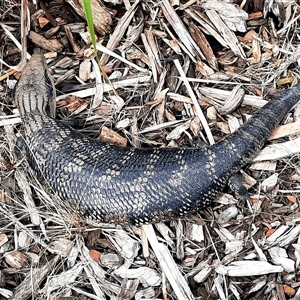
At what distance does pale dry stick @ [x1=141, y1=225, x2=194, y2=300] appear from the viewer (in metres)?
4.19

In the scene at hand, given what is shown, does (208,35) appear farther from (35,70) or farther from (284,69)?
(35,70)

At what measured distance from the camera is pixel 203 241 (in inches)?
173

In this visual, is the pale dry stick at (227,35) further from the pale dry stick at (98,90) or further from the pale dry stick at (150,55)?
the pale dry stick at (98,90)

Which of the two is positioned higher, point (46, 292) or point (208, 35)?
point (208, 35)

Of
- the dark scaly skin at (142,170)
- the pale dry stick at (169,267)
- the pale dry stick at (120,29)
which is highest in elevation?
the pale dry stick at (120,29)

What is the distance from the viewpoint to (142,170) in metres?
4.33

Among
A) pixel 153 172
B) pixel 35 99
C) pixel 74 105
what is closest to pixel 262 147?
pixel 153 172

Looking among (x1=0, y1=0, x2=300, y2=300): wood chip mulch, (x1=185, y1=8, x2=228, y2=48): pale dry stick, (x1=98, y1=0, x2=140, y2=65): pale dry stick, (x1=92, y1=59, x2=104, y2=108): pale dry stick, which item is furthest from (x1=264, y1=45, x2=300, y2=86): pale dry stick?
(x1=92, y1=59, x2=104, y2=108): pale dry stick

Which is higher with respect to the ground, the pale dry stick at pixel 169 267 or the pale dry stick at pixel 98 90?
the pale dry stick at pixel 98 90

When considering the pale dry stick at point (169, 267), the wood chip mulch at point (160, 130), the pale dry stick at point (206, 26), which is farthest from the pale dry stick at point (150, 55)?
the pale dry stick at point (169, 267)

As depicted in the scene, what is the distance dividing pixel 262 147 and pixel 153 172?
3.00 feet

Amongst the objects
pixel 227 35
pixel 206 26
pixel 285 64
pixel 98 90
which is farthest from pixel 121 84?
pixel 285 64

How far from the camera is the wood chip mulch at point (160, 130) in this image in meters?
4.31

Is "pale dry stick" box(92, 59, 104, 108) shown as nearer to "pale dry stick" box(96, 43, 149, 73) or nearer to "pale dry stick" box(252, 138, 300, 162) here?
"pale dry stick" box(96, 43, 149, 73)
